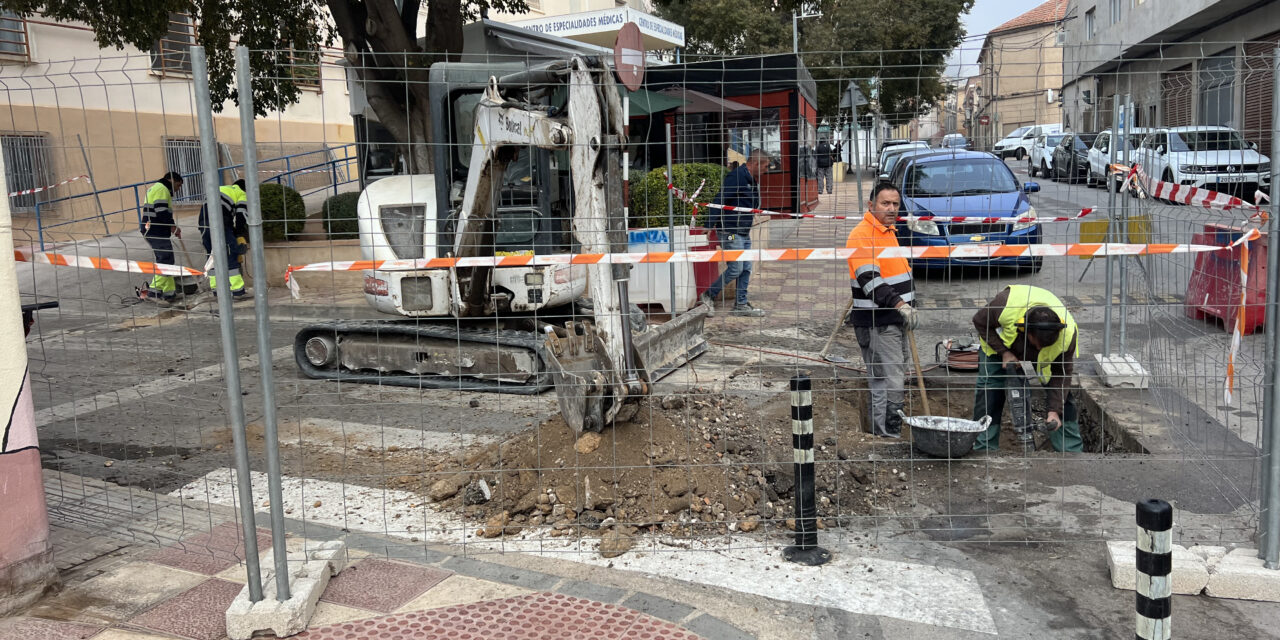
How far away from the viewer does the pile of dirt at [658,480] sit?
16.5 feet

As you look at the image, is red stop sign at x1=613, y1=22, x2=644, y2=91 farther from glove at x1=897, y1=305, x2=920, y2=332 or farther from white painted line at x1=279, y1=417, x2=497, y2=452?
white painted line at x1=279, y1=417, x2=497, y2=452

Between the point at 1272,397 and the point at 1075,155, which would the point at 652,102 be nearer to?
the point at 1075,155

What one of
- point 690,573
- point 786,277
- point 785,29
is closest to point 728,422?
point 690,573

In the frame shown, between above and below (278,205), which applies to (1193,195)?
below

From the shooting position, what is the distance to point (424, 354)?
334 inches

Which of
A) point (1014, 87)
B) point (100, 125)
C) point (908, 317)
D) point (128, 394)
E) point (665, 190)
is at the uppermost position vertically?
point (100, 125)

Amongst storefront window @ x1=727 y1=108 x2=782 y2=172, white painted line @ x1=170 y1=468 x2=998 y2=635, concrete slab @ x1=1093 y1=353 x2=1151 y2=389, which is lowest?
white painted line @ x1=170 y1=468 x2=998 y2=635

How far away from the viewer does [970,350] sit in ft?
26.9

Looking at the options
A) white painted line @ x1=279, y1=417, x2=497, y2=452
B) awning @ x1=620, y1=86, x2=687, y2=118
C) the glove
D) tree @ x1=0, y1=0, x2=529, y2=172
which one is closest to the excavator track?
white painted line @ x1=279, y1=417, x2=497, y2=452

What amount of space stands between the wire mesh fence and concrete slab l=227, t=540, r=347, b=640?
2.19ft

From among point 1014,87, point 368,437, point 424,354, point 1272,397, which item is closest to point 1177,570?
point 1272,397

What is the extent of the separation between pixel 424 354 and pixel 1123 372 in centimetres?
598

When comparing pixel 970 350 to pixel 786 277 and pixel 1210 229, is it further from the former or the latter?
pixel 786 277

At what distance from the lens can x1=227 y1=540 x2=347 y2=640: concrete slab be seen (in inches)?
150
